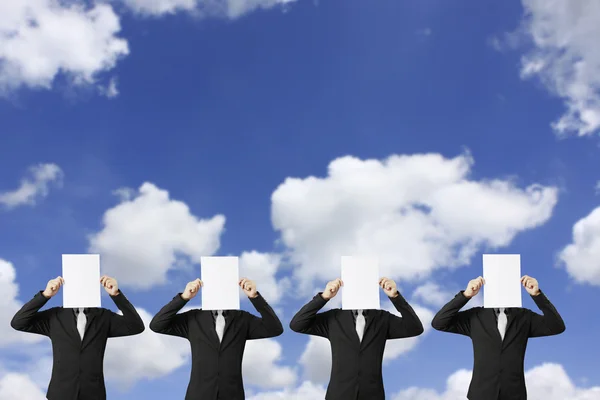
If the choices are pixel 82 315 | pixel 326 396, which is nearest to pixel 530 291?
pixel 326 396

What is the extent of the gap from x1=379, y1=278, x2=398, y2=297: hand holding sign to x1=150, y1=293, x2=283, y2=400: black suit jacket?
1838 mm

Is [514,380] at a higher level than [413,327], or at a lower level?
lower

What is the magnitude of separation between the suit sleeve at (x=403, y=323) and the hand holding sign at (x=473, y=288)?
943 millimetres

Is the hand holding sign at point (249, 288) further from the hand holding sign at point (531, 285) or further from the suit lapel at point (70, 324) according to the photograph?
the hand holding sign at point (531, 285)

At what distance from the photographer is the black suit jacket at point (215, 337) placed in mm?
11609

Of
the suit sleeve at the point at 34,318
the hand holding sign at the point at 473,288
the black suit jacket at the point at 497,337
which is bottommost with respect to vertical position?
the black suit jacket at the point at 497,337

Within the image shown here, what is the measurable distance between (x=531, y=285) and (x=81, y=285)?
25.1 ft

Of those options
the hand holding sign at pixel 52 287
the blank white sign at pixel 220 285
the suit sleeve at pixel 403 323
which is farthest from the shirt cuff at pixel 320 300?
the hand holding sign at pixel 52 287

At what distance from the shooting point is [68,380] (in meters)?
11.8

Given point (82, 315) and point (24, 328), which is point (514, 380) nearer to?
point (82, 315)

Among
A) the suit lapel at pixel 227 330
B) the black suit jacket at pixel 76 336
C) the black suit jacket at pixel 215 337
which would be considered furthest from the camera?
the black suit jacket at pixel 76 336

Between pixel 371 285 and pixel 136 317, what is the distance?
4.00 meters

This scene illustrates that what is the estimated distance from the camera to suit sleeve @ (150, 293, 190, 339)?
11789 millimetres

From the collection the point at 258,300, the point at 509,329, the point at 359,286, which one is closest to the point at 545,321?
the point at 509,329
